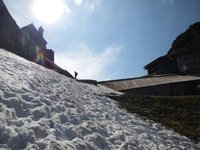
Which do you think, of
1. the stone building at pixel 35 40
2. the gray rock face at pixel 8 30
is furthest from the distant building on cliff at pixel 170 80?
the stone building at pixel 35 40

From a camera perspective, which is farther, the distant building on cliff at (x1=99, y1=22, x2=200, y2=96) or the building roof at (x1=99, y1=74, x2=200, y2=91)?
the building roof at (x1=99, y1=74, x2=200, y2=91)

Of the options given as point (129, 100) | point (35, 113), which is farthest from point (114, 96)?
point (35, 113)

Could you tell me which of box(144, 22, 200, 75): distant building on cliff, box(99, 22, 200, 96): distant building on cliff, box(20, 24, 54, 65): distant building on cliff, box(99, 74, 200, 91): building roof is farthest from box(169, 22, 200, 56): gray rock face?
box(20, 24, 54, 65): distant building on cliff

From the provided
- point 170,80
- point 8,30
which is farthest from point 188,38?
point 8,30

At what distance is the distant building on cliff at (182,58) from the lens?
4603 cm

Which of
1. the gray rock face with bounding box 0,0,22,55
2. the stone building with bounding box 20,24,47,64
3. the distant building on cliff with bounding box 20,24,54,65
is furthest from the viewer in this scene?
the distant building on cliff with bounding box 20,24,54,65

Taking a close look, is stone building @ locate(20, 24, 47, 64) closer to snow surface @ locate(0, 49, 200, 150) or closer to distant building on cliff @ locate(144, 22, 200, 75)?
distant building on cliff @ locate(144, 22, 200, 75)

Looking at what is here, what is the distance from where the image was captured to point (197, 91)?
30641 mm

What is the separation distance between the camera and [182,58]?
48.2m

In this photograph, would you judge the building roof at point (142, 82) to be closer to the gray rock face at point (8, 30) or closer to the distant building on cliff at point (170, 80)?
the distant building on cliff at point (170, 80)

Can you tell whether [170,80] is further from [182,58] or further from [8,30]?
[8,30]

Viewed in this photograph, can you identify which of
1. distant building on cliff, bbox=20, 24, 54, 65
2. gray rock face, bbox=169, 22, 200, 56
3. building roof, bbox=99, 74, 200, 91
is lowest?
building roof, bbox=99, 74, 200, 91

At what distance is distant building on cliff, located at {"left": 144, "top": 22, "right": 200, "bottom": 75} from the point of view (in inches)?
1812

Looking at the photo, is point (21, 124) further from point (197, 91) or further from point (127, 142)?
point (197, 91)
